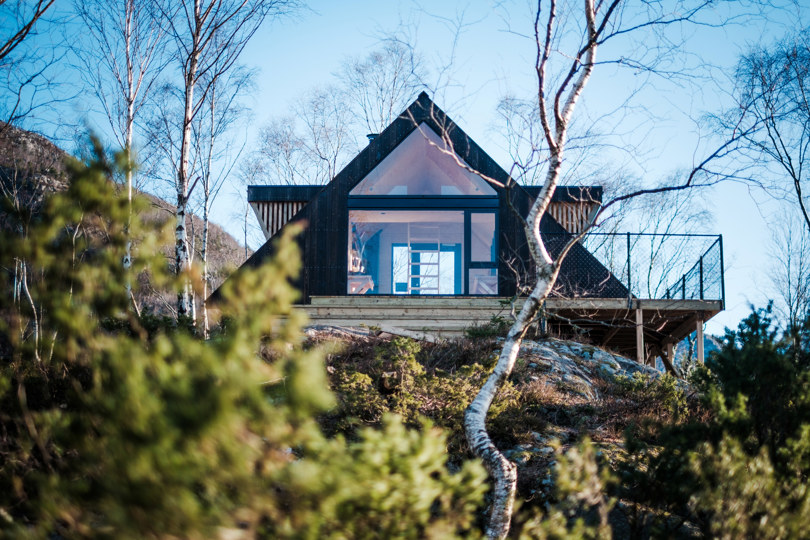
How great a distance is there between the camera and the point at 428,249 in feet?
46.9

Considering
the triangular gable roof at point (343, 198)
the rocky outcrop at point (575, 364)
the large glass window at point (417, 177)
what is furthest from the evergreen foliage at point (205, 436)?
the large glass window at point (417, 177)

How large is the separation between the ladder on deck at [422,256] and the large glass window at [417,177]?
1.01 meters

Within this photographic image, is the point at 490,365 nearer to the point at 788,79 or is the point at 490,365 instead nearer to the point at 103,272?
the point at 103,272

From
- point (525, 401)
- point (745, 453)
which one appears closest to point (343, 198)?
point (525, 401)

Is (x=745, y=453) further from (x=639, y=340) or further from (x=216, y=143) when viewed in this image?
(x=216, y=143)

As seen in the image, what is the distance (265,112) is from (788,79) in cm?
1564

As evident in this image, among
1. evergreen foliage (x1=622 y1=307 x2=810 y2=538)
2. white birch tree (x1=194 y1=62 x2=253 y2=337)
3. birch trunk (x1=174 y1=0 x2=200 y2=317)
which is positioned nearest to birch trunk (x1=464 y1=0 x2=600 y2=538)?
evergreen foliage (x1=622 y1=307 x2=810 y2=538)

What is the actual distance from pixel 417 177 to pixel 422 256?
187 centimetres

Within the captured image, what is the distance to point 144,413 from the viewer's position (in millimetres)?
1722

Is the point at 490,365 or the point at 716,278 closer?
the point at 490,365

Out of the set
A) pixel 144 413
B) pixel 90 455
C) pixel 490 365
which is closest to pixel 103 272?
pixel 90 455

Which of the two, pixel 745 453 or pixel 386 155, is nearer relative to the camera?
pixel 745 453

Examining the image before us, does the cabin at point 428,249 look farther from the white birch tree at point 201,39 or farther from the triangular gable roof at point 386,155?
the white birch tree at point 201,39

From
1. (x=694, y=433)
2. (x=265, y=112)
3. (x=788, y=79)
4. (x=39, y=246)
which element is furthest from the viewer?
(x=265, y=112)
